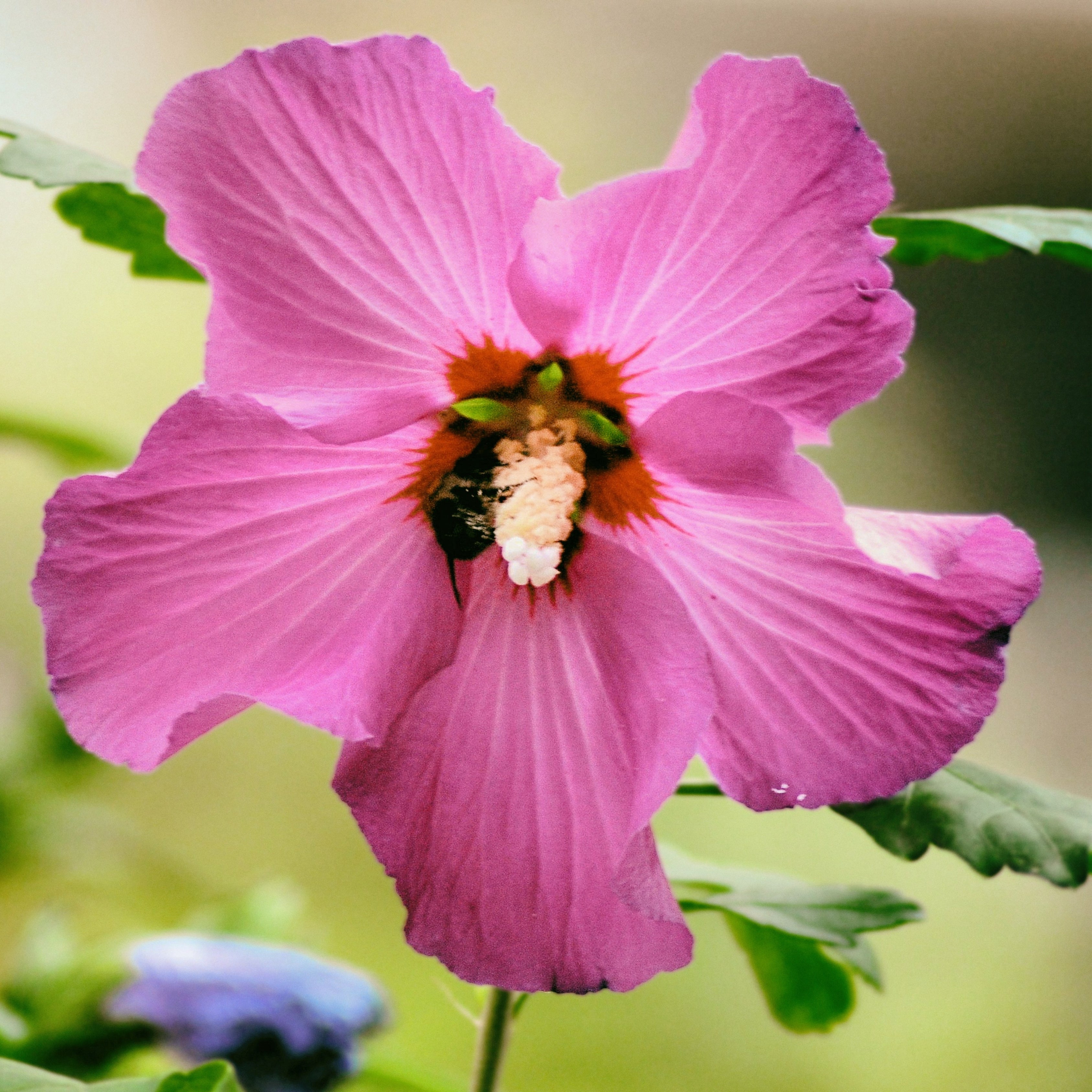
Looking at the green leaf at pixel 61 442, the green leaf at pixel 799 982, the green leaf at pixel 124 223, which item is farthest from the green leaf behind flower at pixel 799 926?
the green leaf at pixel 61 442

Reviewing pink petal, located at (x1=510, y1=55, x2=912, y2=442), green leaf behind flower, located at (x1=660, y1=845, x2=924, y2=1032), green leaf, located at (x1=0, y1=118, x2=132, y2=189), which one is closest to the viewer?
pink petal, located at (x1=510, y1=55, x2=912, y2=442)

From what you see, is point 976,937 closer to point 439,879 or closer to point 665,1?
point 665,1

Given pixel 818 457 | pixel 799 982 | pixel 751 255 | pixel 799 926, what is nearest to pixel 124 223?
pixel 751 255

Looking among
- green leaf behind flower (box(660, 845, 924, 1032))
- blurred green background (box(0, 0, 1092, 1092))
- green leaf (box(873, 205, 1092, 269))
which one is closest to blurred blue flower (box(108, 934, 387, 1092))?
green leaf behind flower (box(660, 845, 924, 1032))

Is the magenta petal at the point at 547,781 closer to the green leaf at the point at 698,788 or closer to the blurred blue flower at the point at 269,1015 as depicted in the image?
the green leaf at the point at 698,788

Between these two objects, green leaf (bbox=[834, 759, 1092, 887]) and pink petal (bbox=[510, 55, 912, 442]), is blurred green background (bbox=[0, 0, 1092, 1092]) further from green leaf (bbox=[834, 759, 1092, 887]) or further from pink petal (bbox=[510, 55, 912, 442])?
pink petal (bbox=[510, 55, 912, 442])

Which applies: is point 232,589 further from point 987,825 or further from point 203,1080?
point 987,825

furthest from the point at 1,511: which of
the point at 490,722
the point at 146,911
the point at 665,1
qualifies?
the point at 490,722
